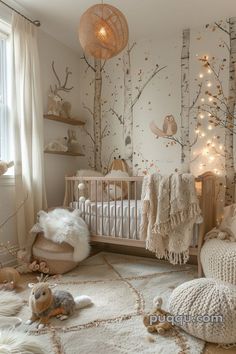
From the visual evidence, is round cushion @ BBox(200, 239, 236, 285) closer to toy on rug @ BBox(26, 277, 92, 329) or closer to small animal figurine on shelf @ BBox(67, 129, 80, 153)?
toy on rug @ BBox(26, 277, 92, 329)

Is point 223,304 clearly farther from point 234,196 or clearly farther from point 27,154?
point 27,154

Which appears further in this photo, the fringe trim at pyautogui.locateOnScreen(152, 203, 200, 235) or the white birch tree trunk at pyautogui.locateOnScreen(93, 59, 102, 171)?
the white birch tree trunk at pyautogui.locateOnScreen(93, 59, 102, 171)

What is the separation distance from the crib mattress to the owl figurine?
97cm

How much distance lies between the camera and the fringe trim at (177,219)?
2135 millimetres

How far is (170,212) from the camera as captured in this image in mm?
2189

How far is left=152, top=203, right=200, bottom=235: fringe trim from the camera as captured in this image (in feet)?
7.00

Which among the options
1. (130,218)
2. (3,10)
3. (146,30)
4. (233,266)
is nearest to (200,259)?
(233,266)

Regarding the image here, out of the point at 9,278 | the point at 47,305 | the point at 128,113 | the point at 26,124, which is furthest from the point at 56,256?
the point at 128,113

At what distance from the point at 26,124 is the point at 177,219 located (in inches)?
64.8

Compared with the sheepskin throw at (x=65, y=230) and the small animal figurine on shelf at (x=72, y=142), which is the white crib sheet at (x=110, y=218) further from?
the small animal figurine on shelf at (x=72, y=142)

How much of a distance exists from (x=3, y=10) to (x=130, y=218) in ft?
7.17

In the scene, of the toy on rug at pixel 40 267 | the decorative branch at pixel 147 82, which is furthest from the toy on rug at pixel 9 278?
the decorative branch at pixel 147 82

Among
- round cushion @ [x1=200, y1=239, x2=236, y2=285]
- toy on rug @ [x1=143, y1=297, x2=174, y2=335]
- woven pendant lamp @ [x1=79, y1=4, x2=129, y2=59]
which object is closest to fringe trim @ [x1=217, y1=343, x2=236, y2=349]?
toy on rug @ [x1=143, y1=297, x2=174, y2=335]

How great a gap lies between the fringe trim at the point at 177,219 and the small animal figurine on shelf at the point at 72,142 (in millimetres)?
1667
